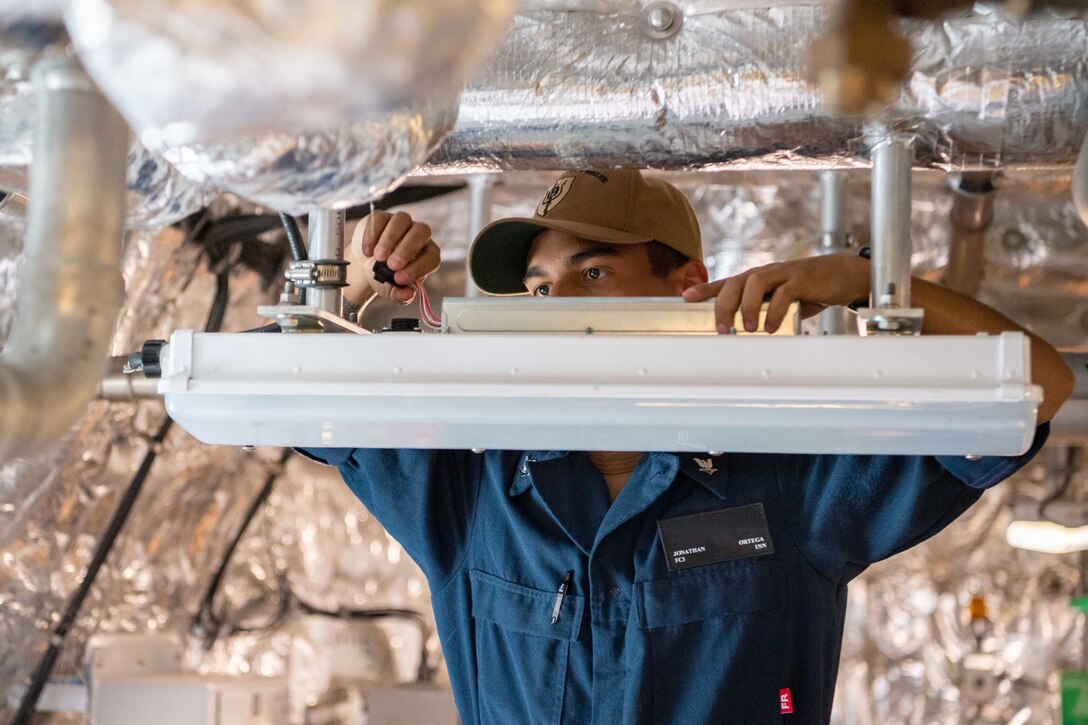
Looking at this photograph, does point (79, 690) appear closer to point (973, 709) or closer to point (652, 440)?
point (652, 440)

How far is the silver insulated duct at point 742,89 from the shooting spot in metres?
1.20

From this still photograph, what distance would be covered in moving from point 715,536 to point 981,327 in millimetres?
391

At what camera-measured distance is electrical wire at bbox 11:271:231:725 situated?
6.86 feet

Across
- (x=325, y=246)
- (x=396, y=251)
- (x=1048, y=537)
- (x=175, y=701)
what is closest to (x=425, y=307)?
(x=396, y=251)

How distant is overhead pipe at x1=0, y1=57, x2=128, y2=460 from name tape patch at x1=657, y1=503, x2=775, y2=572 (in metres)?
0.94

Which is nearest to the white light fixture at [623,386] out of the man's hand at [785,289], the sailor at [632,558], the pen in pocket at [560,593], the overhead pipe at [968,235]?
the man's hand at [785,289]

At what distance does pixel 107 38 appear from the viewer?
41 centimetres

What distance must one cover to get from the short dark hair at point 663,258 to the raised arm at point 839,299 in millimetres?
402

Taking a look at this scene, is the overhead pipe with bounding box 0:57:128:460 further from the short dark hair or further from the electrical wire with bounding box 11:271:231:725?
the electrical wire with bounding box 11:271:231:725

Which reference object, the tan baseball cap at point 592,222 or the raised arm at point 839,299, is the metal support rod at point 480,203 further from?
the raised arm at point 839,299

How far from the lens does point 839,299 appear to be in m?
1.19

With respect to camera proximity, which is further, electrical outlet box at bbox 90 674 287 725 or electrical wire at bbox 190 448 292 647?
electrical wire at bbox 190 448 292 647

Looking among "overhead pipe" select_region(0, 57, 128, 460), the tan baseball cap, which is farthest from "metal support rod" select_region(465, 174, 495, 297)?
"overhead pipe" select_region(0, 57, 128, 460)

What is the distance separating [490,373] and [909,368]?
1.06ft
